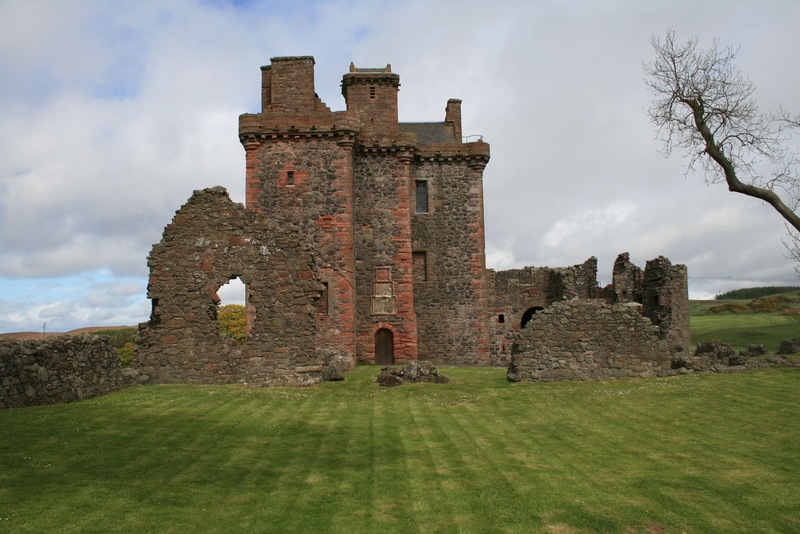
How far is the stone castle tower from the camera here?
27266 mm

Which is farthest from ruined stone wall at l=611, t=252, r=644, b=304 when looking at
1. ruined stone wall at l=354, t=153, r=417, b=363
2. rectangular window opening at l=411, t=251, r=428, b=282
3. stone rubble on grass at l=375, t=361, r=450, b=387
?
stone rubble on grass at l=375, t=361, r=450, b=387

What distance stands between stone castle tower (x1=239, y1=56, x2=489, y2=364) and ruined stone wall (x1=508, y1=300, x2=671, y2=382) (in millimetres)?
10248

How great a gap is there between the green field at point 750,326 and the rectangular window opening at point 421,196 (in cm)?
1745

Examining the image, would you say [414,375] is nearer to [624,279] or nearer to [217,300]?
[217,300]

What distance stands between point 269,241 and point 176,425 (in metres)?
7.21

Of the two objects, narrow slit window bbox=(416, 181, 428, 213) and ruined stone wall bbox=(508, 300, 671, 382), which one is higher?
narrow slit window bbox=(416, 181, 428, 213)

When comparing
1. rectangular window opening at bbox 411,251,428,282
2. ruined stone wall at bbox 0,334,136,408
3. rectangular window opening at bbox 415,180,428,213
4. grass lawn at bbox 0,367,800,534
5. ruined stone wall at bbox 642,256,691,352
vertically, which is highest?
rectangular window opening at bbox 415,180,428,213

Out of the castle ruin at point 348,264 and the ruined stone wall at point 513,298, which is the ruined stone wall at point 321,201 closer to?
the castle ruin at point 348,264

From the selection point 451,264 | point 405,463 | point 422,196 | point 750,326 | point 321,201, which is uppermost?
point 422,196

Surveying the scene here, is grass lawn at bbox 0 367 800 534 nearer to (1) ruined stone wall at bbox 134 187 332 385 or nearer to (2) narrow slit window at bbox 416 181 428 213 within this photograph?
(1) ruined stone wall at bbox 134 187 332 385

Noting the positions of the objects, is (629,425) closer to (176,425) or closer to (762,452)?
(762,452)

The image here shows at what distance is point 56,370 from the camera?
1341cm

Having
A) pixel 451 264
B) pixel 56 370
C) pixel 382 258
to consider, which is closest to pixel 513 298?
pixel 451 264

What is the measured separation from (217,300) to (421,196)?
646 inches
